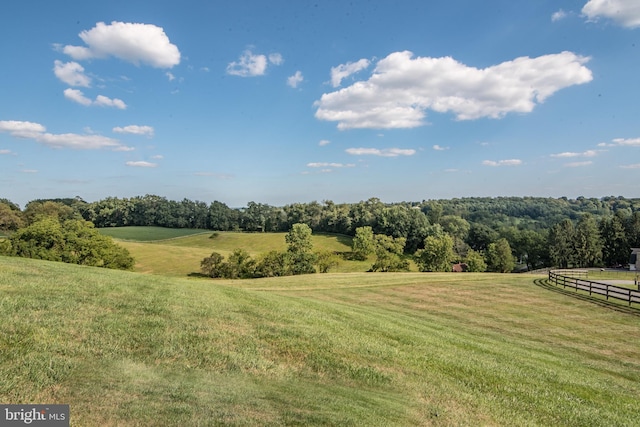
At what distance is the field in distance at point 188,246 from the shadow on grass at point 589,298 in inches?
1690

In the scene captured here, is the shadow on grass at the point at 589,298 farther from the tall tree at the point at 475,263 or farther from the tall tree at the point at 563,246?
the tall tree at the point at 563,246

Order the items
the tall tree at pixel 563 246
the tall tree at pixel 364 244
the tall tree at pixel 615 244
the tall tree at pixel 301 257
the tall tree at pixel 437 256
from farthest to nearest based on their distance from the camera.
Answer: the tall tree at pixel 364 244 < the tall tree at pixel 563 246 < the tall tree at pixel 615 244 < the tall tree at pixel 437 256 < the tall tree at pixel 301 257

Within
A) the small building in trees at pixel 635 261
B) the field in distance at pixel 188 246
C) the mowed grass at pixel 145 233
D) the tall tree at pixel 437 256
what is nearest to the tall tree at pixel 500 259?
the tall tree at pixel 437 256

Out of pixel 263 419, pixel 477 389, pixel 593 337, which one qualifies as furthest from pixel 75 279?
pixel 593 337

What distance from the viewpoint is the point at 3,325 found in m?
7.87

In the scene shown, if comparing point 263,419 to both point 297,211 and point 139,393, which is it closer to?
point 139,393

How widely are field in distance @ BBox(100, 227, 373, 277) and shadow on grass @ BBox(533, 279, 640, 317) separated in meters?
42.9

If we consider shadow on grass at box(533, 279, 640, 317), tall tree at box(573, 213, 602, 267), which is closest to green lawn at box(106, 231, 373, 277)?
shadow on grass at box(533, 279, 640, 317)

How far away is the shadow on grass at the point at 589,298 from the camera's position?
2229 centimetres

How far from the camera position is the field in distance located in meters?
72.4

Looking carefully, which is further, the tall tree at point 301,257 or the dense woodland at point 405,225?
the dense woodland at point 405,225

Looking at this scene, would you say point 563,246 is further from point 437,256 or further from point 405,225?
point 405,225

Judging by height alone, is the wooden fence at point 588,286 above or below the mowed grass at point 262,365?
below

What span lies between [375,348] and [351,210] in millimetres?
107903
